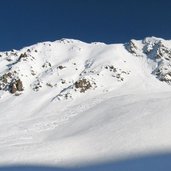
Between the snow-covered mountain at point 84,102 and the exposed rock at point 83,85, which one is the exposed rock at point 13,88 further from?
the exposed rock at point 83,85

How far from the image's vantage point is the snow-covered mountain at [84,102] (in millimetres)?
25500

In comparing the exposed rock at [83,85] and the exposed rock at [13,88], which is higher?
the exposed rock at [13,88]

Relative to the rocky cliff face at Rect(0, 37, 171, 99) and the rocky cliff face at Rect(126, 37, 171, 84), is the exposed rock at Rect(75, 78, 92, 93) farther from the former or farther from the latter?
the rocky cliff face at Rect(126, 37, 171, 84)

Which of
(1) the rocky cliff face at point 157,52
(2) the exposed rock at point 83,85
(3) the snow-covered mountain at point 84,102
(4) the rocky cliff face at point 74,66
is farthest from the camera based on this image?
(1) the rocky cliff face at point 157,52

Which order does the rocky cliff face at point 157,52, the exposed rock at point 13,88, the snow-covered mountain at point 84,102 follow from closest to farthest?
the snow-covered mountain at point 84,102 < the exposed rock at point 13,88 < the rocky cliff face at point 157,52

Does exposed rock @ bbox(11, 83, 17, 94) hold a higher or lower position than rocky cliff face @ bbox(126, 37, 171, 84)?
lower

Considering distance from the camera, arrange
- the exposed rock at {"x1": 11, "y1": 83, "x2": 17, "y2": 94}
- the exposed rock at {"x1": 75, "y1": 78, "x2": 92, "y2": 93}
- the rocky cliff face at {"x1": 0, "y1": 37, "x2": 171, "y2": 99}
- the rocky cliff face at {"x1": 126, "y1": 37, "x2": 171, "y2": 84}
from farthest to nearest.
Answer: the rocky cliff face at {"x1": 126, "y1": 37, "x2": 171, "y2": 84}
the exposed rock at {"x1": 11, "y1": 83, "x2": 17, "y2": 94}
the rocky cliff face at {"x1": 0, "y1": 37, "x2": 171, "y2": 99}
the exposed rock at {"x1": 75, "y1": 78, "x2": 92, "y2": 93}

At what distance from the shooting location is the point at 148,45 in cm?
11062

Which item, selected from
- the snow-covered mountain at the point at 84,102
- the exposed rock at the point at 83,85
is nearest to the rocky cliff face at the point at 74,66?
the exposed rock at the point at 83,85

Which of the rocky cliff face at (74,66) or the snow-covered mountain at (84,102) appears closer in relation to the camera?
the snow-covered mountain at (84,102)

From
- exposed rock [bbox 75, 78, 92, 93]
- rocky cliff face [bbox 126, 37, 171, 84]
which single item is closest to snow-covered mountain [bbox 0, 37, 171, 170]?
rocky cliff face [bbox 126, 37, 171, 84]

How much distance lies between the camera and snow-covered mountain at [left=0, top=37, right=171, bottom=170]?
83.7ft

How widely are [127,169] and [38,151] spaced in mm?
8183

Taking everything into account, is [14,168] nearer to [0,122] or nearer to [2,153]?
[2,153]
